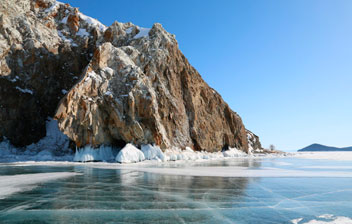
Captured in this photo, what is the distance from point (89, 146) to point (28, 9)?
136ft

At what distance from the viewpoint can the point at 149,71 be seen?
47.6m

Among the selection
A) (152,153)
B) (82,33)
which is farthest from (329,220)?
(82,33)

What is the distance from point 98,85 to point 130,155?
42.0 feet

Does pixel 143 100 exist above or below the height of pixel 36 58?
below

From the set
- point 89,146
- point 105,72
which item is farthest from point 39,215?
point 105,72

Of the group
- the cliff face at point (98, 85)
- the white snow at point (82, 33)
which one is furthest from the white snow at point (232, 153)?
the white snow at point (82, 33)

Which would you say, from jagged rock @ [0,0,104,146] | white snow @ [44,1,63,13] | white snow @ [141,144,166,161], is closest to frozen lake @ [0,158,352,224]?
white snow @ [141,144,166,161]

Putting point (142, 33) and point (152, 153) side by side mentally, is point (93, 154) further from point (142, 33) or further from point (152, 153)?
point (142, 33)

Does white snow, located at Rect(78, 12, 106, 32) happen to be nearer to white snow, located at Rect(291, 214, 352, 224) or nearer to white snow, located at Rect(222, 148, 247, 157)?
white snow, located at Rect(222, 148, 247, 157)

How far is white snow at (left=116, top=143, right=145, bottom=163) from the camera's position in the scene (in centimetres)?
→ 3319

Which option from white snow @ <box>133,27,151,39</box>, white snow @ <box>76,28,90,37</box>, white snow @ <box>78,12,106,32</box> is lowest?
white snow @ <box>133,27,151,39</box>

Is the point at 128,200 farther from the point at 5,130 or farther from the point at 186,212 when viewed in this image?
the point at 5,130

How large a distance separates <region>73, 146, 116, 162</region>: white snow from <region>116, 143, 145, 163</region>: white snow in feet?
12.1

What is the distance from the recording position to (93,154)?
35.5m
